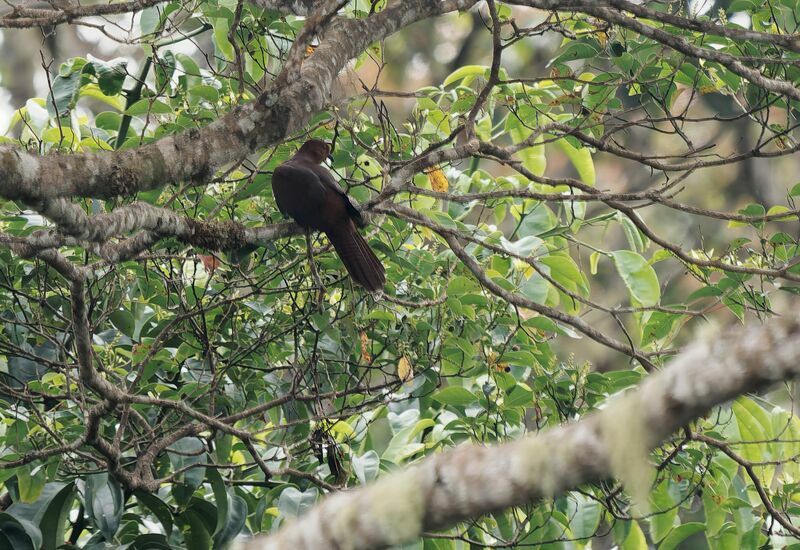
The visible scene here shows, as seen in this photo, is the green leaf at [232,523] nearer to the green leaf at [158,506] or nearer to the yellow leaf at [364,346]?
the green leaf at [158,506]

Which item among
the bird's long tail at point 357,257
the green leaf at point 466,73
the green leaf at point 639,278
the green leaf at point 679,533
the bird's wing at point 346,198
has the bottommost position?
the green leaf at point 679,533

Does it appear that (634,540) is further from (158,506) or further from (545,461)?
(545,461)

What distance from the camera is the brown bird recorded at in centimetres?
345

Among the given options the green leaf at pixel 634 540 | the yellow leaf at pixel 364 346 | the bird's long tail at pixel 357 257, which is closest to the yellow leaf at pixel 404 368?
the yellow leaf at pixel 364 346

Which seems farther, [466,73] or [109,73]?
[466,73]

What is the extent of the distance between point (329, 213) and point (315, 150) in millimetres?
408

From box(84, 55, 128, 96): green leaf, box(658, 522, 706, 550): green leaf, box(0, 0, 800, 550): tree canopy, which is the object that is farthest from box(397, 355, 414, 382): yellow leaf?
box(84, 55, 128, 96): green leaf

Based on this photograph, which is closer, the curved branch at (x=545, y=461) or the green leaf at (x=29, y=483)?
the curved branch at (x=545, y=461)

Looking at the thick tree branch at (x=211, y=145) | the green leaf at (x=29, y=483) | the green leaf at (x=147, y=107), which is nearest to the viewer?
the thick tree branch at (x=211, y=145)

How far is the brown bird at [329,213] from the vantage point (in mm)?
3447

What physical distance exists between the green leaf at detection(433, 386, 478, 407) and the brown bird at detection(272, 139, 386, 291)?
0.47 metres

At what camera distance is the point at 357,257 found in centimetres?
352

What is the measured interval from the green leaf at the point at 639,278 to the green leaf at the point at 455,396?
0.77 m

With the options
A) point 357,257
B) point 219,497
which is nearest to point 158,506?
point 219,497
